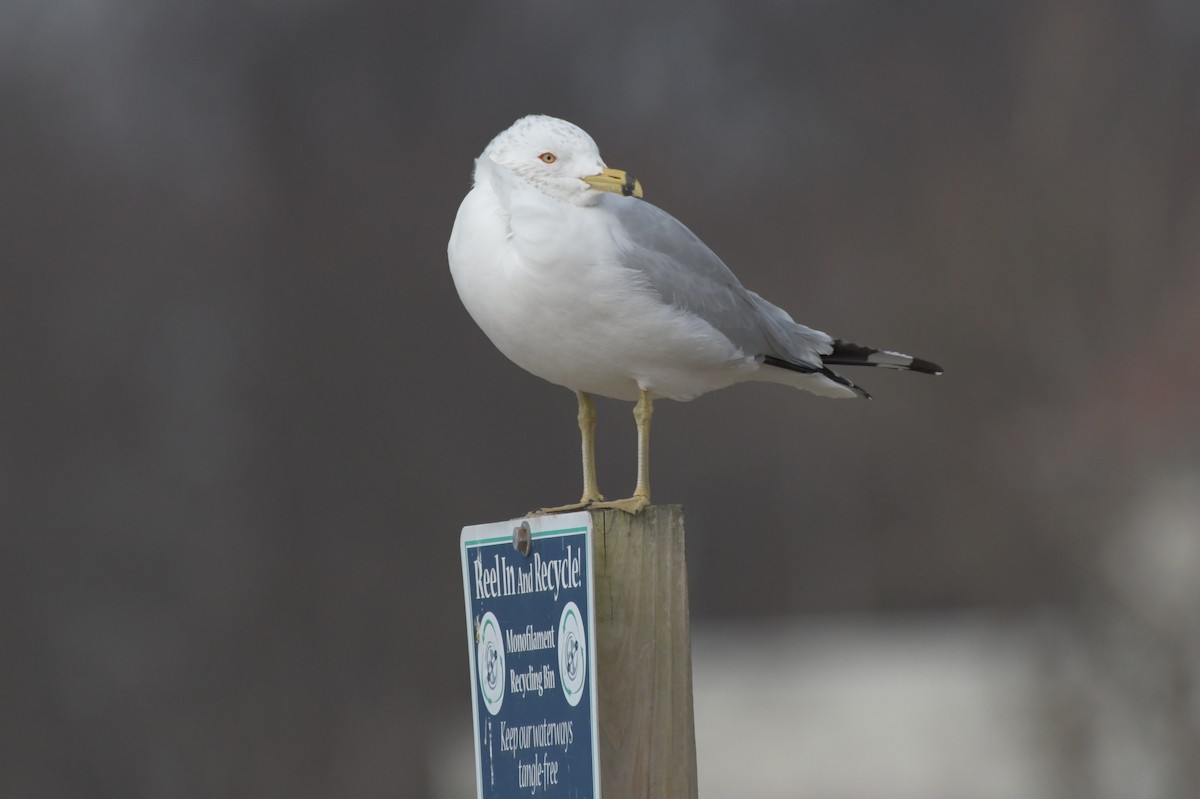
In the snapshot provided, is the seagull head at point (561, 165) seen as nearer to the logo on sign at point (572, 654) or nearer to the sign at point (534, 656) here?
the sign at point (534, 656)

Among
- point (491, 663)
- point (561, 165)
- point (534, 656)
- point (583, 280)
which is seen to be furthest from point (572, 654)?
point (561, 165)

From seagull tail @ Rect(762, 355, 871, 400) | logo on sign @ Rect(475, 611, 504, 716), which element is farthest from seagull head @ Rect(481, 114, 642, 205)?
logo on sign @ Rect(475, 611, 504, 716)

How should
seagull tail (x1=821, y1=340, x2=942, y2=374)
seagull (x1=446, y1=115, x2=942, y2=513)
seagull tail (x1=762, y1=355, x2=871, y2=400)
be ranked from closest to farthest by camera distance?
seagull (x1=446, y1=115, x2=942, y2=513) < seagull tail (x1=762, y1=355, x2=871, y2=400) < seagull tail (x1=821, y1=340, x2=942, y2=374)

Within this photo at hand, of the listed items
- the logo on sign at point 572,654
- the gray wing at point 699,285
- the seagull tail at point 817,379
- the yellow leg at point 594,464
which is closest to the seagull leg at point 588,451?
the yellow leg at point 594,464

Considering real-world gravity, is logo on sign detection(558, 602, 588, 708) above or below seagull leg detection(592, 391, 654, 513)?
below

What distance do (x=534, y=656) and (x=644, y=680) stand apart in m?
0.20

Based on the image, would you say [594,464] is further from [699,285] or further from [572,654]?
[572,654]

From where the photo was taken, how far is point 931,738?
40.7 feet

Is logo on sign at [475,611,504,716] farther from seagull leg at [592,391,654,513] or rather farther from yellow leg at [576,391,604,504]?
yellow leg at [576,391,604,504]

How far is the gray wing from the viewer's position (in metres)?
4.16

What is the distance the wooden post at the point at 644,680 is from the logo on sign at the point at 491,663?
0.17 meters

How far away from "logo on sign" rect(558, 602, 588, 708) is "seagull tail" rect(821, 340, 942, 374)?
5.18 ft

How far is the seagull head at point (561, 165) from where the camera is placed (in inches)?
160

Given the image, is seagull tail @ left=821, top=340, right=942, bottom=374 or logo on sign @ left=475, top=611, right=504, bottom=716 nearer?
logo on sign @ left=475, top=611, right=504, bottom=716
